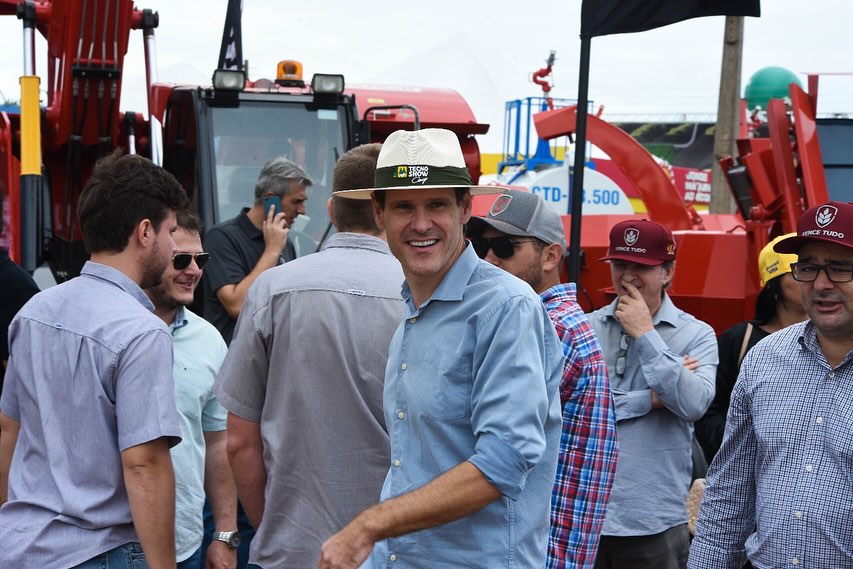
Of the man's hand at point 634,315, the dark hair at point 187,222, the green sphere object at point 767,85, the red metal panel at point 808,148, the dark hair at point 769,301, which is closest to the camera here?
the dark hair at point 187,222

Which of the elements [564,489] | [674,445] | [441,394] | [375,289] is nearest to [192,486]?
[375,289]

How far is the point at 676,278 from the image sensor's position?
8.32 meters

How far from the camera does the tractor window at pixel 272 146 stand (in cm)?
759

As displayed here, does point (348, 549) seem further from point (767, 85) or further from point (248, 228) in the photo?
point (767, 85)

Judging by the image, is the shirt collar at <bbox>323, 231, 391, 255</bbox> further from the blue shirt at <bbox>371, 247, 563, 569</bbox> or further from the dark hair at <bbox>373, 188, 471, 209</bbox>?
the blue shirt at <bbox>371, 247, 563, 569</bbox>

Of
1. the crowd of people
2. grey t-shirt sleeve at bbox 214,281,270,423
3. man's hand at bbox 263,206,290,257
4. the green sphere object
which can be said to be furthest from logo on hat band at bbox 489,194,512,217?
the green sphere object

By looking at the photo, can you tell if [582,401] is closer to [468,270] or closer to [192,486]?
[468,270]

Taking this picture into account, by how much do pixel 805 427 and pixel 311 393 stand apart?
1446 millimetres

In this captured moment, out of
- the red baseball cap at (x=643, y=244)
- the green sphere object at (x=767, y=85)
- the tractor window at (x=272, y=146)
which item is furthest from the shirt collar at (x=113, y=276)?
the green sphere object at (x=767, y=85)

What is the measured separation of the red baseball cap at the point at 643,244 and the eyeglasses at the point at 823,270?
1.36 metres

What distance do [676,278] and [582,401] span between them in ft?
16.6

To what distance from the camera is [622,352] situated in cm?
466

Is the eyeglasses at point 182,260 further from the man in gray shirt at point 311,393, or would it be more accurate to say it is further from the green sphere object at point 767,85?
the green sphere object at point 767,85

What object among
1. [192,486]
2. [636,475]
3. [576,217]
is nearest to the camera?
[192,486]
